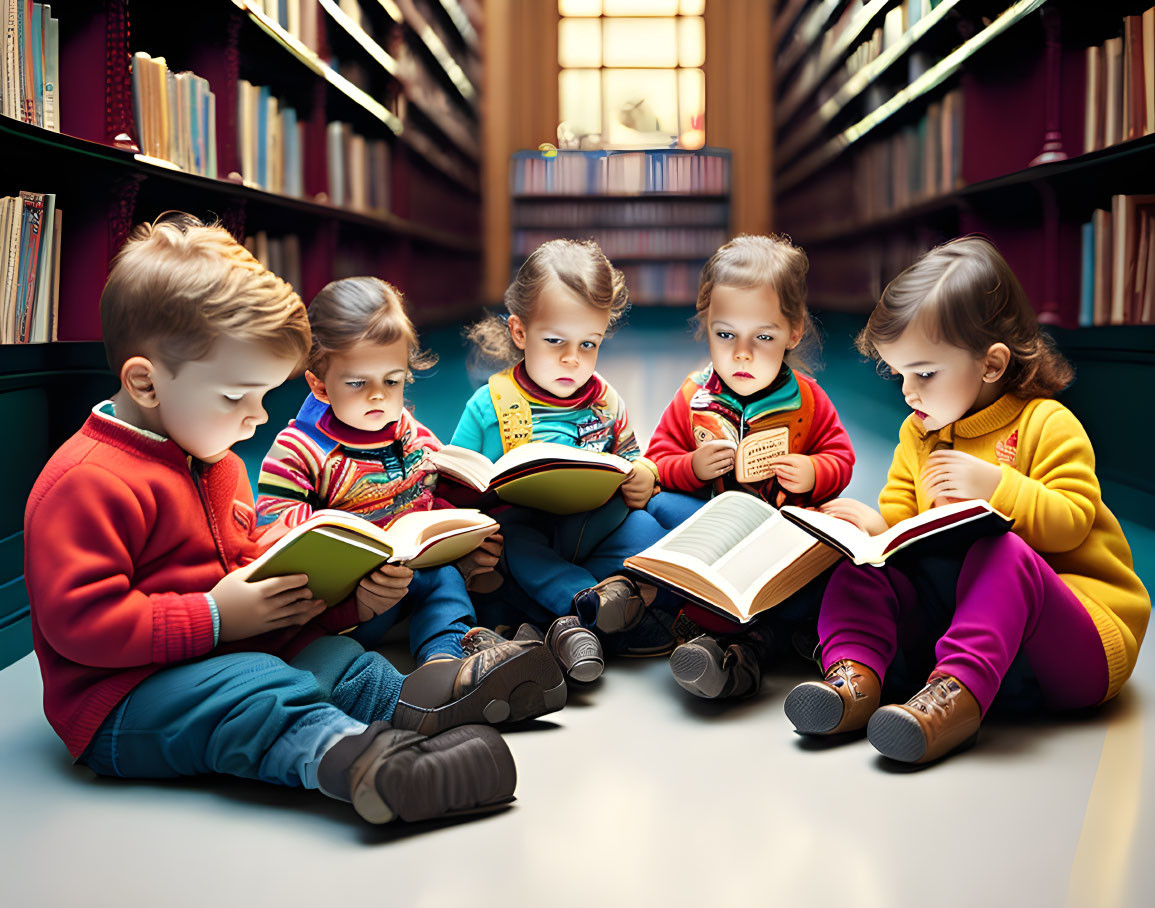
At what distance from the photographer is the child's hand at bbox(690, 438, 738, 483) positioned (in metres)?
1.48

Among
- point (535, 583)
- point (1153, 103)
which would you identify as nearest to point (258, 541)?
point (535, 583)

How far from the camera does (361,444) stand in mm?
1357

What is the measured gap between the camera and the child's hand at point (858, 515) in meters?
1.24

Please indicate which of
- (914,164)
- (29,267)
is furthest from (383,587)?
(914,164)

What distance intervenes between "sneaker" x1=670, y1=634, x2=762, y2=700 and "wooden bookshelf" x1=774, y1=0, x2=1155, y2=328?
1.52 meters

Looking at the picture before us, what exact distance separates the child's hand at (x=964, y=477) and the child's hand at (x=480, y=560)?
24.1 inches

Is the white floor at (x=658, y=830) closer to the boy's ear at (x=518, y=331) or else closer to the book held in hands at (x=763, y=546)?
the book held in hands at (x=763, y=546)

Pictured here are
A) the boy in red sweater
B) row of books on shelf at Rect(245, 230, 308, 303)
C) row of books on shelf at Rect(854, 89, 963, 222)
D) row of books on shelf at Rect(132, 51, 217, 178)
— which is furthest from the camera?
row of books on shelf at Rect(854, 89, 963, 222)

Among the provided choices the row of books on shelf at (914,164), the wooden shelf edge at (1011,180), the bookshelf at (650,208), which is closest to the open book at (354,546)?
the wooden shelf edge at (1011,180)

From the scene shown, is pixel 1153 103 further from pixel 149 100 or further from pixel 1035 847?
pixel 149 100

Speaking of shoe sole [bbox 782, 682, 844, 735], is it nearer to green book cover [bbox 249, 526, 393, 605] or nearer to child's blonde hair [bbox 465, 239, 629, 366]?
green book cover [bbox 249, 526, 393, 605]

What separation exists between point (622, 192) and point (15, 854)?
7.84m

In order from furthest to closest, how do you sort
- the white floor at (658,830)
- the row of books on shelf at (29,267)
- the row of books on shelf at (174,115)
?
the row of books on shelf at (174,115) < the row of books on shelf at (29,267) < the white floor at (658,830)

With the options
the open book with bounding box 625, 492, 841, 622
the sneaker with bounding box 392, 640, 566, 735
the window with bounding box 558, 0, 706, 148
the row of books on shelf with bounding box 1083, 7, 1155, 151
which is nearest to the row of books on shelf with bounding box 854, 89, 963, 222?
the row of books on shelf with bounding box 1083, 7, 1155, 151
